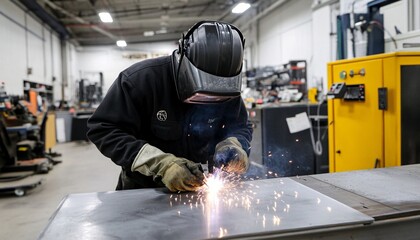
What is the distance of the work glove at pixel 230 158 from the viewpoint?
121cm

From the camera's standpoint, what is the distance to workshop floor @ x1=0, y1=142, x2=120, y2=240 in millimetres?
2693

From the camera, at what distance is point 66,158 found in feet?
19.7

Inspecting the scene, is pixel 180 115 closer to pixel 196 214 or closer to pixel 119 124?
pixel 119 124

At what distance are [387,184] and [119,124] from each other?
985 millimetres

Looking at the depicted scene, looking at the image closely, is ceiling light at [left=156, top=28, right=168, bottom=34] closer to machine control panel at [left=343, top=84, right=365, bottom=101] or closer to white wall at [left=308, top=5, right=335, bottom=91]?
white wall at [left=308, top=5, right=335, bottom=91]

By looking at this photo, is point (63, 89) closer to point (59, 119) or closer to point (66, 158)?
point (59, 119)

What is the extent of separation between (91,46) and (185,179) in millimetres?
11285

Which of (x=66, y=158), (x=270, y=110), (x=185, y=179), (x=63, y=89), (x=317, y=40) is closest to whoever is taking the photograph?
(x=185, y=179)

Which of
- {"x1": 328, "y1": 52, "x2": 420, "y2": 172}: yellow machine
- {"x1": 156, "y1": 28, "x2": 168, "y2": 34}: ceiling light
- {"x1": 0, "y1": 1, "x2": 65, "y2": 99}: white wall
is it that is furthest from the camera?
{"x1": 156, "y1": 28, "x2": 168, "y2": 34}: ceiling light

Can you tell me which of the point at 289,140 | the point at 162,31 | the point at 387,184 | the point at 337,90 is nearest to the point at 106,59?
the point at 162,31

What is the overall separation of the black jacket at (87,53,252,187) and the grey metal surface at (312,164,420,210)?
0.43 metres

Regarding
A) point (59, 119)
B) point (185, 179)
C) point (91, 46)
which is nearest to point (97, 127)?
point (185, 179)

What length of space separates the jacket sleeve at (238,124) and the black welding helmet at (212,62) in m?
0.35

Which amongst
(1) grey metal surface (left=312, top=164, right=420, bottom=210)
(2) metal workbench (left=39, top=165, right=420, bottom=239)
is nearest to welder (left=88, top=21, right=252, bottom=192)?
(2) metal workbench (left=39, top=165, right=420, bottom=239)
